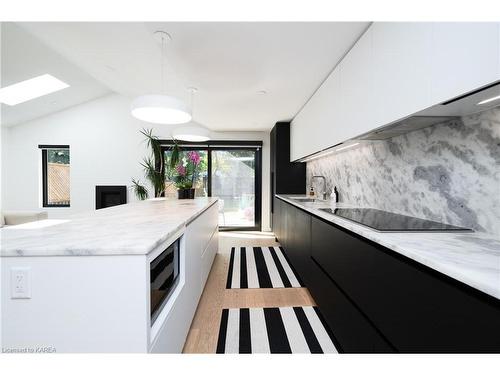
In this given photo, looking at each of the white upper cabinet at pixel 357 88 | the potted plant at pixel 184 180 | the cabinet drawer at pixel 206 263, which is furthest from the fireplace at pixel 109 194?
the white upper cabinet at pixel 357 88

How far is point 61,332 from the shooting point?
0.82 metres

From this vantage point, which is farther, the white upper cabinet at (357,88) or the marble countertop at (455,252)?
the white upper cabinet at (357,88)

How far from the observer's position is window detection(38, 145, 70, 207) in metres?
5.20

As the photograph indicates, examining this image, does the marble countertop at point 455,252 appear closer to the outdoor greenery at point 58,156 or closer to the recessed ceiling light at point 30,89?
the recessed ceiling light at point 30,89

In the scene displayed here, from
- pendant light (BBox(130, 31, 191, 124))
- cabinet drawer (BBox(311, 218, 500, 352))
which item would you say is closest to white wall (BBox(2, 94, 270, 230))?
pendant light (BBox(130, 31, 191, 124))

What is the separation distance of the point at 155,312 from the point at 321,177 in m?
3.01

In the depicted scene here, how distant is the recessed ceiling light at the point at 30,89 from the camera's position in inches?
150

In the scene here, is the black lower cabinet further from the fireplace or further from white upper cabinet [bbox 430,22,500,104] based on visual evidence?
the fireplace

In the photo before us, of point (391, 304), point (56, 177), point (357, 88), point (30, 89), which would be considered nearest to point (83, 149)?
point (56, 177)

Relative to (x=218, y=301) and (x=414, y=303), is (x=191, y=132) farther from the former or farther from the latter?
(x=414, y=303)

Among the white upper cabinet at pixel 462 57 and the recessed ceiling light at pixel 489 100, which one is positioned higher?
the white upper cabinet at pixel 462 57

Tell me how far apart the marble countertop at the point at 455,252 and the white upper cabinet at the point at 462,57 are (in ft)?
2.06
